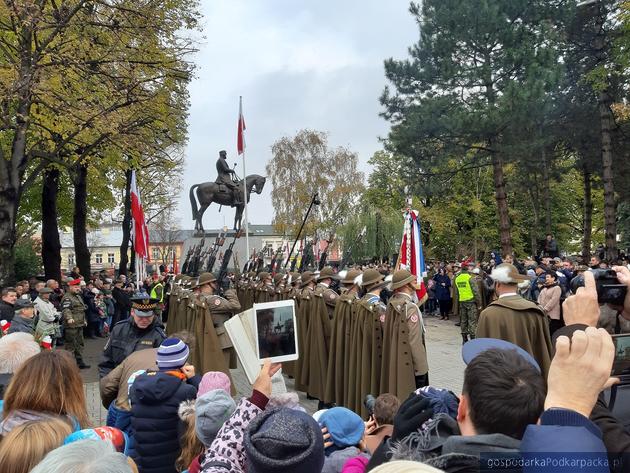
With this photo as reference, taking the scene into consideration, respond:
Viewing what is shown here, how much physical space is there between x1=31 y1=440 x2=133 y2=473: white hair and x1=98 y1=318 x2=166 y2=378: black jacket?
11.6ft

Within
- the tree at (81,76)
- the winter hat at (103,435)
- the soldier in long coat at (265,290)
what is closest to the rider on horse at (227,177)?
the tree at (81,76)

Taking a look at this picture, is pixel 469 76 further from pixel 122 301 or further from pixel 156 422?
pixel 156 422

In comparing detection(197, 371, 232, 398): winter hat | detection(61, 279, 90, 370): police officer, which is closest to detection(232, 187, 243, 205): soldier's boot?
detection(61, 279, 90, 370): police officer

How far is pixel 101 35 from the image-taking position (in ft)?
45.8

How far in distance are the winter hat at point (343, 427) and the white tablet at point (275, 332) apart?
1.92 ft

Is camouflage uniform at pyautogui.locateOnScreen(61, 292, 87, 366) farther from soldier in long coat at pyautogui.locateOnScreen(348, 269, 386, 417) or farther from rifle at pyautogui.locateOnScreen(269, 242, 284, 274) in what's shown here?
soldier in long coat at pyautogui.locateOnScreen(348, 269, 386, 417)

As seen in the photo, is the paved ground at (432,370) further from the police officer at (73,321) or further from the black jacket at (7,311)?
the black jacket at (7,311)

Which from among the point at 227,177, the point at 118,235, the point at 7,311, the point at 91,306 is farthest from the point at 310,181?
the point at 118,235

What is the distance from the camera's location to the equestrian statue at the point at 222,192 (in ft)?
65.3

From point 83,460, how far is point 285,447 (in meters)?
0.64

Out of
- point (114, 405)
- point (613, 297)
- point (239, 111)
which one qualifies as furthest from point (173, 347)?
point (239, 111)

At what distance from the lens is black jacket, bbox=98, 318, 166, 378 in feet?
17.4

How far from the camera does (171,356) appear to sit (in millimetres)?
3754

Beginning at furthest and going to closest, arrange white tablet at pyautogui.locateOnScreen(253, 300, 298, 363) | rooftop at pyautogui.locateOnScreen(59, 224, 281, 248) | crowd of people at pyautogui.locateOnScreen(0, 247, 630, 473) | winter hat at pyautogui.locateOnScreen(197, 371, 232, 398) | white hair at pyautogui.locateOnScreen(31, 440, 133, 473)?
rooftop at pyautogui.locateOnScreen(59, 224, 281, 248), white tablet at pyautogui.locateOnScreen(253, 300, 298, 363), winter hat at pyautogui.locateOnScreen(197, 371, 232, 398), white hair at pyautogui.locateOnScreen(31, 440, 133, 473), crowd of people at pyautogui.locateOnScreen(0, 247, 630, 473)
